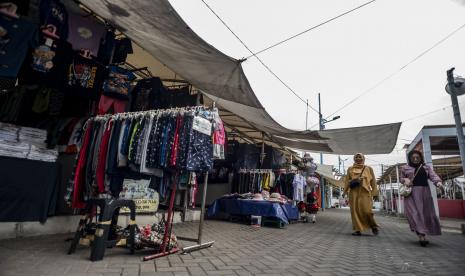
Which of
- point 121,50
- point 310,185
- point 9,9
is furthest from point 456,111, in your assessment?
point 9,9

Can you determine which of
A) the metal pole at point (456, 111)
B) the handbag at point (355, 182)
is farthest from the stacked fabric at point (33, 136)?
the metal pole at point (456, 111)

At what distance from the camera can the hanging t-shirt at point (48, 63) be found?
3794 millimetres

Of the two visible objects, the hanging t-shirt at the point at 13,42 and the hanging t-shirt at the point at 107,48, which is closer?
the hanging t-shirt at the point at 13,42

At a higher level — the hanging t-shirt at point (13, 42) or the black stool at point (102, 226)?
the hanging t-shirt at point (13, 42)

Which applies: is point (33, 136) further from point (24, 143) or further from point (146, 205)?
point (146, 205)

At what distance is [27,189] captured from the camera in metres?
4.23

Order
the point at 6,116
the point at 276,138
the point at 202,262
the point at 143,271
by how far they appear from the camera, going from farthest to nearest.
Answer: the point at 276,138, the point at 6,116, the point at 202,262, the point at 143,271

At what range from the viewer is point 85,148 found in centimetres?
376

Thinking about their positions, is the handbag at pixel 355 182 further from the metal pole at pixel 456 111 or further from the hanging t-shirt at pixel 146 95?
the hanging t-shirt at pixel 146 95

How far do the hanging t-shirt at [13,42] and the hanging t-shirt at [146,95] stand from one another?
84.3 inches

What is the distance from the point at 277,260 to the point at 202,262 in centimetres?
104

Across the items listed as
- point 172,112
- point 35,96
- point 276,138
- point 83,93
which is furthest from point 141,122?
point 276,138

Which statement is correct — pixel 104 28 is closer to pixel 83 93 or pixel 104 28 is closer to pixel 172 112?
pixel 83 93

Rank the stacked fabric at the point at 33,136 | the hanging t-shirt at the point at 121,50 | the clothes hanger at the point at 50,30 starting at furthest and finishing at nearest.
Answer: the hanging t-shirt at the point at 121,50, the stacked fabric at the point at 33,136, the clothes hanger at the point at 50,30
